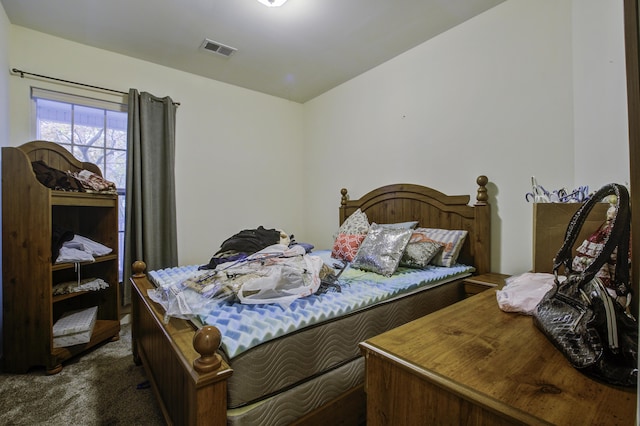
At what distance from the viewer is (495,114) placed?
7.06 ft

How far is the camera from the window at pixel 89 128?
8.17 ft

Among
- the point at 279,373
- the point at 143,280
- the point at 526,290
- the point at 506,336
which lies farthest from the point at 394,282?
the point at 143,280

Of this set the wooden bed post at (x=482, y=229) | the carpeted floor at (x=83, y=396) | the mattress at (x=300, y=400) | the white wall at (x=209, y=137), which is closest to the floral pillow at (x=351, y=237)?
the wooden bed post at (x=482, y=229)

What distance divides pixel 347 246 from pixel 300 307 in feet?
4.02

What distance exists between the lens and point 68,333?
2.02 meters

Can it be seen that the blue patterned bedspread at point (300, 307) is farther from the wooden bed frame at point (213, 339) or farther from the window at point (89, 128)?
the window at point (89, 128)

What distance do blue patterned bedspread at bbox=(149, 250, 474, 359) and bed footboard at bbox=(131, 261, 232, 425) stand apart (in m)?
0.09

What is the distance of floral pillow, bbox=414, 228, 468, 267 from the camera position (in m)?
2.17

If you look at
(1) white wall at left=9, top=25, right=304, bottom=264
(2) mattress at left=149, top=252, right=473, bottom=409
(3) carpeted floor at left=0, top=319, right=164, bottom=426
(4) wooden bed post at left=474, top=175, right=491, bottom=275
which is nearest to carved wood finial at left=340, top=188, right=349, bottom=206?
(1) white wall at left=9, top=25, right=304, bottom=264

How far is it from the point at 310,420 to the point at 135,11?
112 inches

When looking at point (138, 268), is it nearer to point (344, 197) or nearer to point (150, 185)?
point (150, 185)

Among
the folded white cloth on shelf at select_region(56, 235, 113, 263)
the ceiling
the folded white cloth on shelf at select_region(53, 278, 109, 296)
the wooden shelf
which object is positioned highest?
the ceiling

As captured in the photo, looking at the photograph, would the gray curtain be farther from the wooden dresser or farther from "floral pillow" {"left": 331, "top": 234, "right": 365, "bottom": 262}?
the wooden dresser

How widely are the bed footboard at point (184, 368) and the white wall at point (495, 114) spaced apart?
6.90 feet
